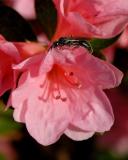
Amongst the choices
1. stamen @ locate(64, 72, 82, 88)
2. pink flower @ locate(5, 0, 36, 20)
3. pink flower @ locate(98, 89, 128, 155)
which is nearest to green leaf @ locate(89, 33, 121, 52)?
stamen @ locate(64, 72, 82, 88)

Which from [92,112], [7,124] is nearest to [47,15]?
[92,112]

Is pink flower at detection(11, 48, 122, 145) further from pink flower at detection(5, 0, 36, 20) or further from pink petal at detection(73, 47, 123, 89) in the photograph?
pink flower at detection(5, 0, 36, 20)

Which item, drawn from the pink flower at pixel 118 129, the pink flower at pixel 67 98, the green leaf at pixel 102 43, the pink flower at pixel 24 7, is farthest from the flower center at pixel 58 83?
the pink flower at pixel 24 7

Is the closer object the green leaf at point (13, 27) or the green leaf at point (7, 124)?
the green leaf at point (13, 27)

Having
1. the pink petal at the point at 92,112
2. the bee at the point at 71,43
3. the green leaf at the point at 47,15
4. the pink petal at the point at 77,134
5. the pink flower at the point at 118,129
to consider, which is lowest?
the pink flower at the point at 118,129

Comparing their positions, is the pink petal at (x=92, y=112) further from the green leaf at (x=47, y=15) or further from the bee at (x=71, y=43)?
the green leaf at (x=47, y=15)
